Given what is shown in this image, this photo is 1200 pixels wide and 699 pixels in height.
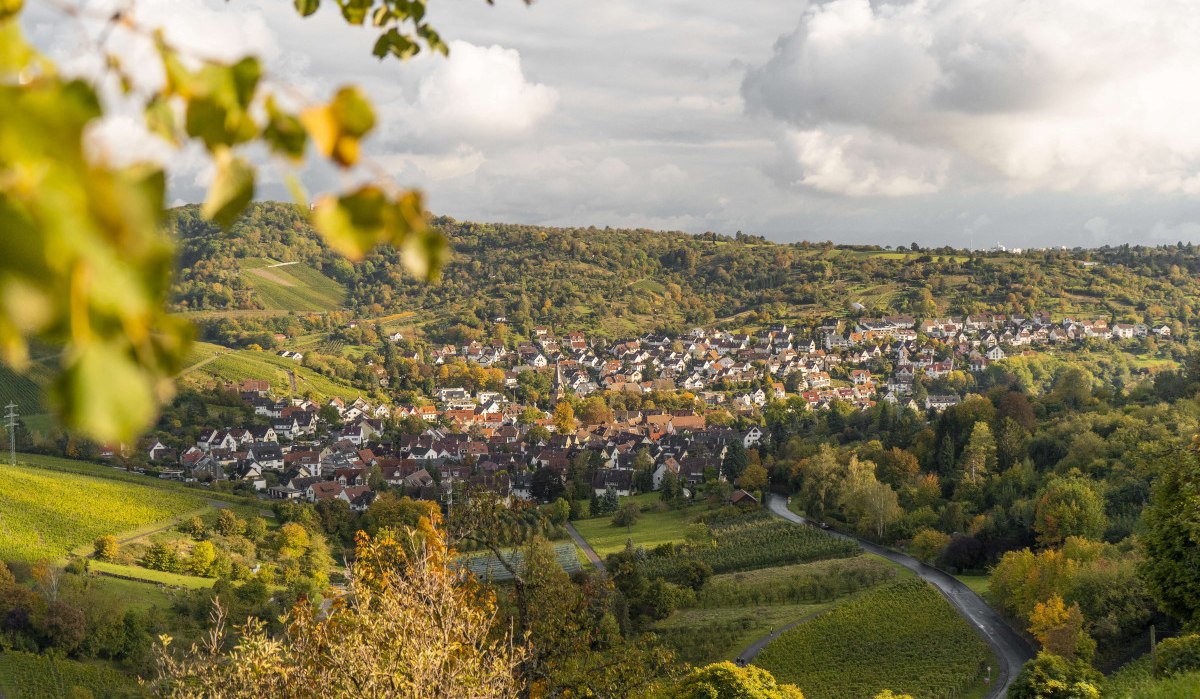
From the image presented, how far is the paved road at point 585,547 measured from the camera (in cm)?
3353

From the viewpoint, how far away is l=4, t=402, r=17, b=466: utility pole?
42.3 metres

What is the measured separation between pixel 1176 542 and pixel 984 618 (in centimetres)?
1421

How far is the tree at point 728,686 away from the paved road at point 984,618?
6.28m

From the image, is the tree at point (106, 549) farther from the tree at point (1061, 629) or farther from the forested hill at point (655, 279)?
the forested hill at point (655, 279)

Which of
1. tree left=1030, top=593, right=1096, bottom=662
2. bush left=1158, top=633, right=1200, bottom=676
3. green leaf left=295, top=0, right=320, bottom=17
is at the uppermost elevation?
green leaf left=295, top=0, right=320, bottom=17

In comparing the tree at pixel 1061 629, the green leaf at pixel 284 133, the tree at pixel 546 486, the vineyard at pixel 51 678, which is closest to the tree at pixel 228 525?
the vineyard at pixel 51 678

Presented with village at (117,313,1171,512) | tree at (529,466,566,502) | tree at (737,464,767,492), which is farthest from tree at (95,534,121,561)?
tree at (737,464,767,492)

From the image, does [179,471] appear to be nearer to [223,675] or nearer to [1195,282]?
[223,675]

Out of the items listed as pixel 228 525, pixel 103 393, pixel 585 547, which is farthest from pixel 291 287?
pixel 103 393

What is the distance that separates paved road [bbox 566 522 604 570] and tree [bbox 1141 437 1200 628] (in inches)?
883

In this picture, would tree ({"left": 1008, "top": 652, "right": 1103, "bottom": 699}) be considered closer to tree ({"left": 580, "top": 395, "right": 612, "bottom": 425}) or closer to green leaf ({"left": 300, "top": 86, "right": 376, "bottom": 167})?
green leaf ({"left": 300, "top": 86, "right": 376, "bottom": 167})

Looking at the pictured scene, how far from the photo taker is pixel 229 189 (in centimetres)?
105

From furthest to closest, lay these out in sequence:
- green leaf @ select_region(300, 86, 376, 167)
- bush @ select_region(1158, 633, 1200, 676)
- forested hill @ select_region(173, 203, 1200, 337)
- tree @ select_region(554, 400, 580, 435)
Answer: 1. forested hill @ select_region(173, 203, 1200, 337)
2. tree @ select_region(554, 400, 580, 435)
3. bush @ select_region(1158, 633, 1200, 676)
4. green leaf @ select_region(300, 86, 376, 167)

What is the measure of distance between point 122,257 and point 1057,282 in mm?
103172
